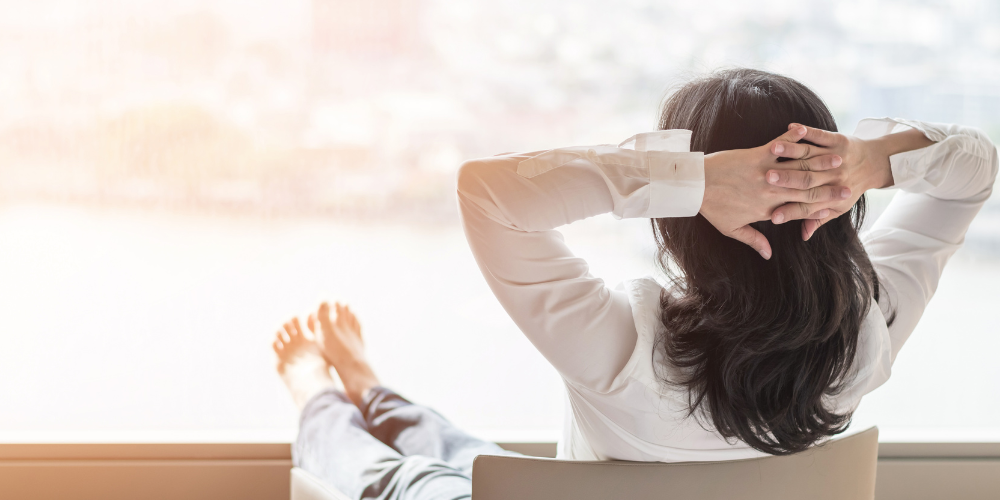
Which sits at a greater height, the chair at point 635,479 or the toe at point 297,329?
the toe at point 297,329

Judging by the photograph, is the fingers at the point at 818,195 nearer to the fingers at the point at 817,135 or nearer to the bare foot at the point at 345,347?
the fingers at the point at 817,135

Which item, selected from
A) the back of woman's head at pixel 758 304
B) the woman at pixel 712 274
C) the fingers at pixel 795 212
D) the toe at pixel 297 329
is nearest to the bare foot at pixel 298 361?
the toe at pixel 297 329

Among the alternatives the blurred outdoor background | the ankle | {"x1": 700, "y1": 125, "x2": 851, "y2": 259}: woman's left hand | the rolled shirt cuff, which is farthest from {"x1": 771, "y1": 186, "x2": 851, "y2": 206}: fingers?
the ankle

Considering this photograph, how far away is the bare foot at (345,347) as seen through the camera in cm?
143

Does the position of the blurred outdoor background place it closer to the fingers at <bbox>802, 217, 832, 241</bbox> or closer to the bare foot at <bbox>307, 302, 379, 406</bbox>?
the bare foot at <bbox>307, 302, 379, 406</bbox>

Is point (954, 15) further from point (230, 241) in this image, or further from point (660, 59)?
point (230, 241)

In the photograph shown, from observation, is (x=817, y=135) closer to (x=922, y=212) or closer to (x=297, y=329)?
(x=922, y=212)

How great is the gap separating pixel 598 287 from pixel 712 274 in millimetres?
150

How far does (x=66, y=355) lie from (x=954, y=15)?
226cm

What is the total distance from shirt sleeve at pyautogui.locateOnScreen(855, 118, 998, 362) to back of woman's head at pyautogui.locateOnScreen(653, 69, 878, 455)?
18cm

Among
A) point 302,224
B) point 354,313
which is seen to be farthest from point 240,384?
point 302,224

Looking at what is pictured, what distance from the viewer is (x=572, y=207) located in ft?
2.32

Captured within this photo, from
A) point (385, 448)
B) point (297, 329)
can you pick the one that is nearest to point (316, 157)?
point (297, 329)

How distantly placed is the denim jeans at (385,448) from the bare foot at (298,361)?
65 mm
